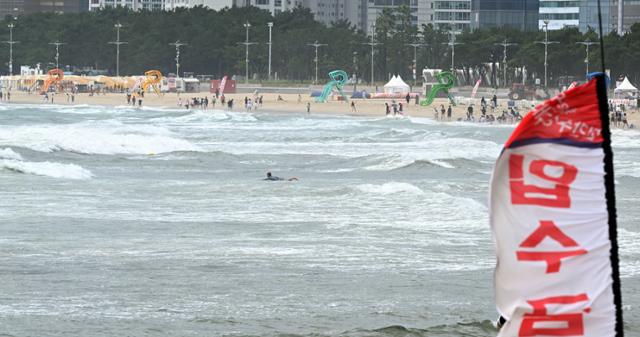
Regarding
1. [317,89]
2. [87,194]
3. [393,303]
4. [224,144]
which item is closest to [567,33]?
[317,89]

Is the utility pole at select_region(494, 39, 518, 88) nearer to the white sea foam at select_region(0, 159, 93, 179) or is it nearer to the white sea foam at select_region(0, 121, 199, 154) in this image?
the white sea foam at select_region(0, 121, 199, 154)

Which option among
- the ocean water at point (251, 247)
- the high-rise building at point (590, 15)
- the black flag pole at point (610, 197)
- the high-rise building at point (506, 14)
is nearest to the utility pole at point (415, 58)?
the high-rise building at point (506, 14)

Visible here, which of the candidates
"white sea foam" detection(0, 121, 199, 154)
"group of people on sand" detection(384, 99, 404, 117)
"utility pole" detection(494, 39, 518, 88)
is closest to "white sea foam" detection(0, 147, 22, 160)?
"white sea foam" detection(0, 121, 199, 154)

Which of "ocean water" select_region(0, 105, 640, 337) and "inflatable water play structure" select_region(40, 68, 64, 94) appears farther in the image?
"inflatable water play structure" select_region(40, 68, 64, 94)

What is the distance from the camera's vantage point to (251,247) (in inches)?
934

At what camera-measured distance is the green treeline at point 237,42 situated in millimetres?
153687

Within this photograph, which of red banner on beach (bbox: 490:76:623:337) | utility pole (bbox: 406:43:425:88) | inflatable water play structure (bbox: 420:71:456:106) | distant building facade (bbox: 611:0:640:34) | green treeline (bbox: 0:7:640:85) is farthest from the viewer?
distant building facade (bbox: 611:0:640:34)

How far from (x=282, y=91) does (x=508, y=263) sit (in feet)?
435

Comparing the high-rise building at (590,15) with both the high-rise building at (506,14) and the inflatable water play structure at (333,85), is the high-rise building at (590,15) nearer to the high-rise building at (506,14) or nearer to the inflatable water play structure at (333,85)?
the high-rise building at (506,14)

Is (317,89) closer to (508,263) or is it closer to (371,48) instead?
(371,48)

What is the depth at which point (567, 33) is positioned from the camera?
138 meters

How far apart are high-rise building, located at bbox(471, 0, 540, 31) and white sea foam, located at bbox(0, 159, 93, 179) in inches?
5880

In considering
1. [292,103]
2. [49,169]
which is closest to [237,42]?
[292,103]

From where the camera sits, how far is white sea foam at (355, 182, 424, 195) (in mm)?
34584
